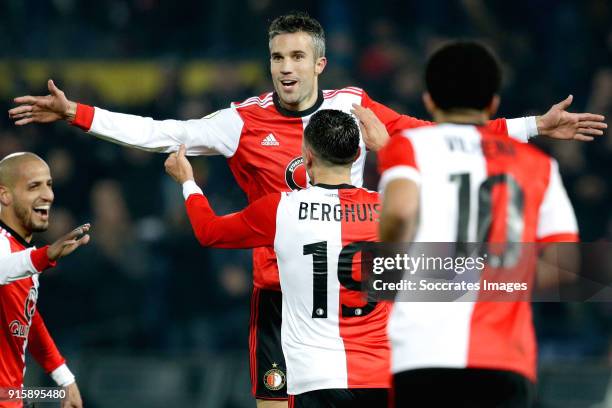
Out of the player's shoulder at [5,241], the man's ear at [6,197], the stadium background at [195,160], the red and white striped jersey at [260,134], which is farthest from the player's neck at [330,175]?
the stadium background at [195,160]

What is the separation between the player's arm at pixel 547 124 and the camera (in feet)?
18.9

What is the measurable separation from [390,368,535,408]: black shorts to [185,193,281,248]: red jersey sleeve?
4.76 feet

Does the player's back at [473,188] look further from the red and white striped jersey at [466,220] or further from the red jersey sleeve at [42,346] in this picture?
the red jersey sleeve at [42,346]

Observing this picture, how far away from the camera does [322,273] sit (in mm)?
4812

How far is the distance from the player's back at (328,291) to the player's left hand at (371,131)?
0.89ft

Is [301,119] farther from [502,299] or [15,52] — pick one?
[15,52]

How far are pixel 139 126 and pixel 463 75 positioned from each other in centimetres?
259

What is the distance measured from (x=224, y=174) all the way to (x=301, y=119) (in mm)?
5112

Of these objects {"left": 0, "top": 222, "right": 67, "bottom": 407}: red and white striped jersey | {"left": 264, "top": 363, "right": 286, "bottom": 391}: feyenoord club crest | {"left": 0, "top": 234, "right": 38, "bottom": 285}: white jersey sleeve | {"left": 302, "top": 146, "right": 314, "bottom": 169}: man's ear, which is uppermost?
{"left": 302, "top": 146, "right": 314, "bottom": 169}: man's ear

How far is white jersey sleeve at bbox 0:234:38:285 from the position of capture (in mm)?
5227

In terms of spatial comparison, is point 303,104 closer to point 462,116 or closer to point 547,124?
point 547,124

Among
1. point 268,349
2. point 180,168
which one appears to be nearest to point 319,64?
point 180,168

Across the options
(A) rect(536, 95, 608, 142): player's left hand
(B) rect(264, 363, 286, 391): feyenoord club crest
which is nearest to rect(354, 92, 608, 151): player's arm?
(A) rect(536, 95, 608, 142): player's left hand

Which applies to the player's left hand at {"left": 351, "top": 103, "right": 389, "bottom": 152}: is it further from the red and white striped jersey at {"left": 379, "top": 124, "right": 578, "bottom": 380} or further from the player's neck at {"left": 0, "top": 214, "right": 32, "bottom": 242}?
the player's neck at {"left": 0, "top": 214, "right": 32, "bottom": 242}
